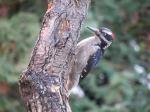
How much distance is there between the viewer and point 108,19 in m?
9.34

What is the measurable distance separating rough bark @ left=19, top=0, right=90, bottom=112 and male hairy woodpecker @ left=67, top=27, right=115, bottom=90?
0.16m

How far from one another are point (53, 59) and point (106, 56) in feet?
19.9

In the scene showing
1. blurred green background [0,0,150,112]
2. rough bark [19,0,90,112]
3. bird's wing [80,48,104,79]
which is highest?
blurred green background [0,0,150,112]

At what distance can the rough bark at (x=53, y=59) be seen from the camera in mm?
3656

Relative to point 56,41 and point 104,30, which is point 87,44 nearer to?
point 104,30

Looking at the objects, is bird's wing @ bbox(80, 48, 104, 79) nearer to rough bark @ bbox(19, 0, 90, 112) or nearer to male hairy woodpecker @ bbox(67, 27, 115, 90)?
male hairy woodpecker @ bbox(67, 27, 115, 90)

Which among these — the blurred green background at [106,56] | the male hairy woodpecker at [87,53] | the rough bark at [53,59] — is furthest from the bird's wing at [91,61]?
the blurred green background at [106,56]

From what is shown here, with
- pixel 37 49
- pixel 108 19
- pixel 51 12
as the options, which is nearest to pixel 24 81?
pixel 37 49

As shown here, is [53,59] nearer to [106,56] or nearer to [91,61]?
[91,61]

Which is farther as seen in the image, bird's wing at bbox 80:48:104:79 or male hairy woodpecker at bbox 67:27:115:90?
bird's wing at bbox 80:48:104:79

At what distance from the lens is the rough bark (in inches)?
144

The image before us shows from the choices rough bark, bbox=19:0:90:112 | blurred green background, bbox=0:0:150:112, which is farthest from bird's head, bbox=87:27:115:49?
blurred green background, bbox=0:0:150:112

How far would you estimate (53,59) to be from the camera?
148 inches

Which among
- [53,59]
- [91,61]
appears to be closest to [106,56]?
[91,61]
